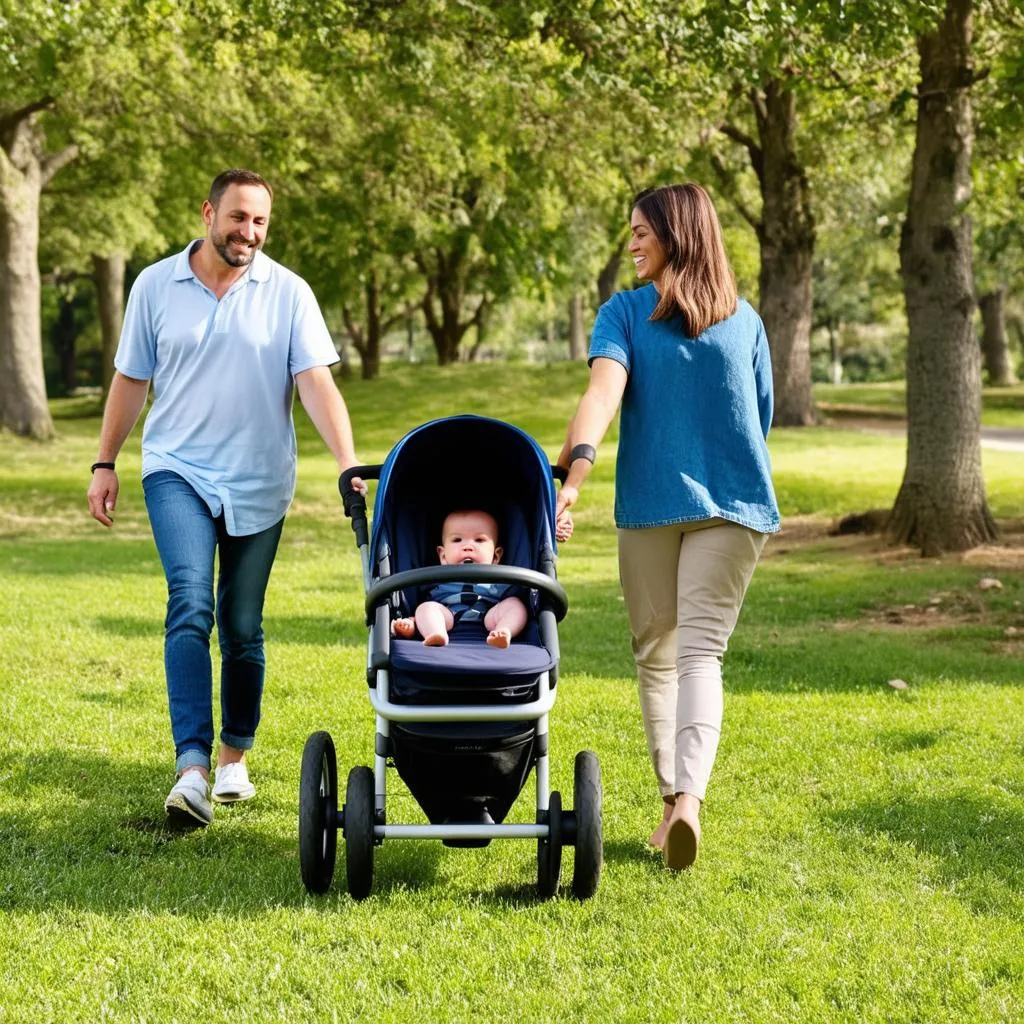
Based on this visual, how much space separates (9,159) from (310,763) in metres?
24.6

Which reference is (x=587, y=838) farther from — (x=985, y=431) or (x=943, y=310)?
(x=985, y=431)

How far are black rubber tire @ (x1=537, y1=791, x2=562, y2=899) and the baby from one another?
1.76 feet

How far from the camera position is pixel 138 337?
211 inches

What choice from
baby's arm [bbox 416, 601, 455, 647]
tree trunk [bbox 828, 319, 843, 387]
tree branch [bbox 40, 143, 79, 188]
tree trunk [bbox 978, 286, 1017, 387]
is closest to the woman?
baby's arm [bbox 416, 601, 455, 647]

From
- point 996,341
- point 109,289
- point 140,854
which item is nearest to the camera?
point 140,854

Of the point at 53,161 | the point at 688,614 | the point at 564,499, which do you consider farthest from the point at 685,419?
the point at 53,161

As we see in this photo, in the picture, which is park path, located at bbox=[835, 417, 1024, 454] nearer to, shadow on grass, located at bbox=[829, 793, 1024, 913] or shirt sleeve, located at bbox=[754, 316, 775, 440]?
shadow on grass, located at bbox=[829, 793, 1024, 913]

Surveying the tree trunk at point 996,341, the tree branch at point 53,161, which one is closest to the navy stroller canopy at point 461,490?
the tree branch at point 53,161

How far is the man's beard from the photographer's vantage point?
5223mm

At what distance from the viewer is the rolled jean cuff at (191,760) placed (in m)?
5.12

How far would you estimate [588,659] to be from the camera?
9.12 meters

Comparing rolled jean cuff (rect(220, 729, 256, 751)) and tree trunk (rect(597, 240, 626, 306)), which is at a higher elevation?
tree trunk (rect(597, 240, 626, 306))

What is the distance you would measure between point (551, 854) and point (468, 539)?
108 centimetres

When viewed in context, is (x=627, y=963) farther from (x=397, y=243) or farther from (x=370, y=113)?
(x=397, y=243)
